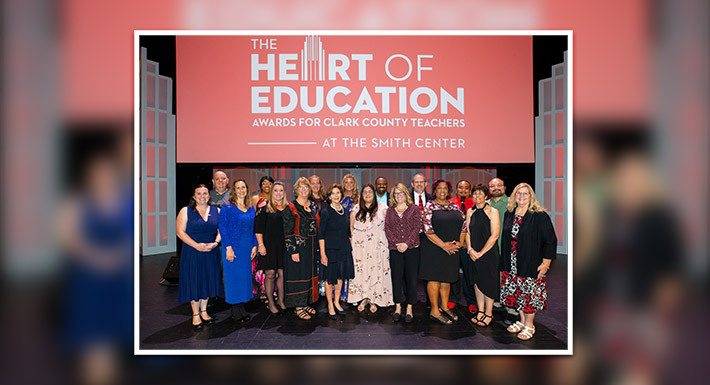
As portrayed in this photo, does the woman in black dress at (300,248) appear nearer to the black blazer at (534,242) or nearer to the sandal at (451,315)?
the sandal at (451,315)

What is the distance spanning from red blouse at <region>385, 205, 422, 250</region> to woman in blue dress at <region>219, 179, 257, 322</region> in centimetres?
147

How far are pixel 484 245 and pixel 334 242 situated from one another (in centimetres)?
155

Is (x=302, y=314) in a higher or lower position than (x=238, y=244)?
lower

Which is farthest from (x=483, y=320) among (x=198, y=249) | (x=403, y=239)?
(x=198, y=249)

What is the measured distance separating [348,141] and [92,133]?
2035 mm

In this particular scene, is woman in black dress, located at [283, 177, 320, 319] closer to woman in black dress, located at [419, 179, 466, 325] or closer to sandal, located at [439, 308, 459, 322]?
woman in black dress, located at [419, 179, 466, 325]

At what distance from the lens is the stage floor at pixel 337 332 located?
3230 mm

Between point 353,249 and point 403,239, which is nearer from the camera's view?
point 403,239

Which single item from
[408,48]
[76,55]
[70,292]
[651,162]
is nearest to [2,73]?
[76,55]

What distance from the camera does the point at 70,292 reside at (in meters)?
2.50

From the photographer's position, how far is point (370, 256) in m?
3.95

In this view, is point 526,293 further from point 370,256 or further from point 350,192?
point 350,192

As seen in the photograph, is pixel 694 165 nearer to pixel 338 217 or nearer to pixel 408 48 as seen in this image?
pixel 408 48

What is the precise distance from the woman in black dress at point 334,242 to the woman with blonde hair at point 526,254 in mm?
1576
